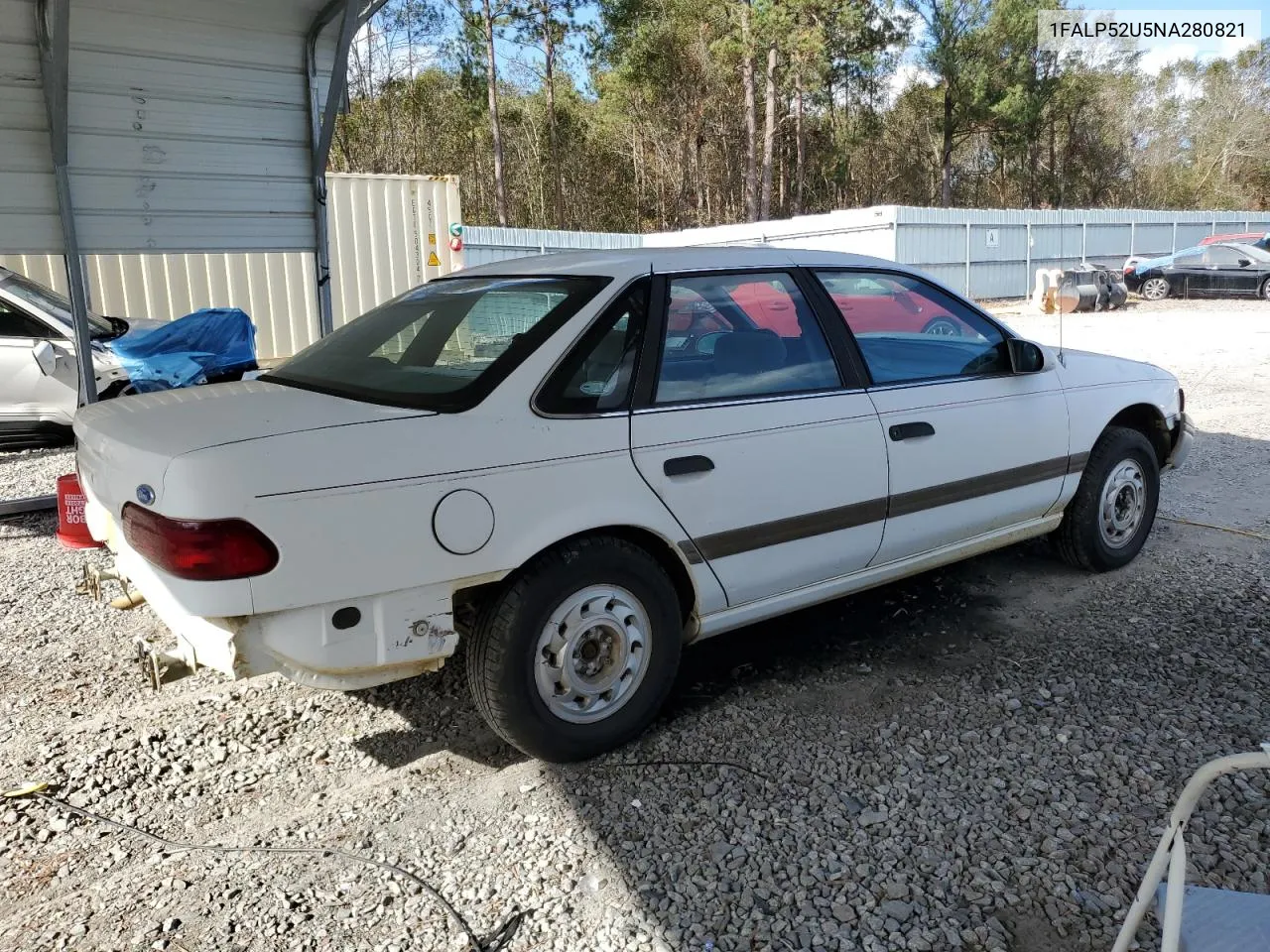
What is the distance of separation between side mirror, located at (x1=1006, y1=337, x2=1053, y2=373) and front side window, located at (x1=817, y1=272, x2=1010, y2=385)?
A: 3 centimetres

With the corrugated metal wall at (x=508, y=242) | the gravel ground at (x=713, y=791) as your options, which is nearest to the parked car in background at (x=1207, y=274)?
the corrugated metal wall at (x=508, y=242)

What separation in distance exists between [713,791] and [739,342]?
1542mm

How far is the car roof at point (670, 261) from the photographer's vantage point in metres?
3.40

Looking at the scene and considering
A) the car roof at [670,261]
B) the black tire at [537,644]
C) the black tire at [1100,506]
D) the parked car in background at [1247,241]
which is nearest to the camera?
the black tire at [537,644]

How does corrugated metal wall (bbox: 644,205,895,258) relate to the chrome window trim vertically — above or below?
above

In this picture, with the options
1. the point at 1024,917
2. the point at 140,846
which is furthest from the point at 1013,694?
the point at 140,846

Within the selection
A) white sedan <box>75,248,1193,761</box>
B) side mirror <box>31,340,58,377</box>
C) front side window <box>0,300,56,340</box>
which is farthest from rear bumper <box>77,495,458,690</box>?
front side window <box>0,300,56,340</box>

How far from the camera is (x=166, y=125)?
5.52 meters

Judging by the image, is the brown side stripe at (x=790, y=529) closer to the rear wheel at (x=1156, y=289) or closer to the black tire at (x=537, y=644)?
the black tire at (x=537, y=644)

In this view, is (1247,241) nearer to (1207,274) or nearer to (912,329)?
(1207,274)

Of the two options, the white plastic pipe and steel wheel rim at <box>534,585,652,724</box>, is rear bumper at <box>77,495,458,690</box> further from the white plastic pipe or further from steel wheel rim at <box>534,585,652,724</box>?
the white plastic pipe

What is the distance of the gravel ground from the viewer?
2430 mm

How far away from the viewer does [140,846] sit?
274 cm

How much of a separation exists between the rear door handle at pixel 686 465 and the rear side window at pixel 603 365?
0.78 feet
